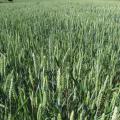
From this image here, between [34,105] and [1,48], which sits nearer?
[34,105]

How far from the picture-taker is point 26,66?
1.69 metres

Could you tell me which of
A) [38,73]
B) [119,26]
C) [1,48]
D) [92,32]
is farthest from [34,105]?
[119,26]

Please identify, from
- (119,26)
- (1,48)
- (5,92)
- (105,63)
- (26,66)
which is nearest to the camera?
(5,92)

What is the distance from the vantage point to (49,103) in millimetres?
1135

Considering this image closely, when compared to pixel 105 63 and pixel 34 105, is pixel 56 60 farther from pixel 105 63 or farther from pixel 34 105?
pixel 34 105

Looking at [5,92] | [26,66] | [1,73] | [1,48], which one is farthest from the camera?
[1,48]

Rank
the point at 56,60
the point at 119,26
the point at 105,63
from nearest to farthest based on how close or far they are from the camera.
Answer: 1. the point at 56,60
2. the point at 105,63
3. the point at 119,26

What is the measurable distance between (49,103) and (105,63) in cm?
78

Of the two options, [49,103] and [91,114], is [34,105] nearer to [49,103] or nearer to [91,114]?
[49,103]

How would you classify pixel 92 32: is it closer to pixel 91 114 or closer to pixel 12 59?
pixel 12 59

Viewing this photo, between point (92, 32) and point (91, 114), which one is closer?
point (91, 114)

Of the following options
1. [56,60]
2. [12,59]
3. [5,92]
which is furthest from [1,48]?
[5,92]

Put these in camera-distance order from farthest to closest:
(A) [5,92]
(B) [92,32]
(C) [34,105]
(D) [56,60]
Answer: (B) [92,32], (D) [56,60], (A) [5,92], (C) [34,105]

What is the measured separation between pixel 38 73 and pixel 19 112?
0.35 metres
